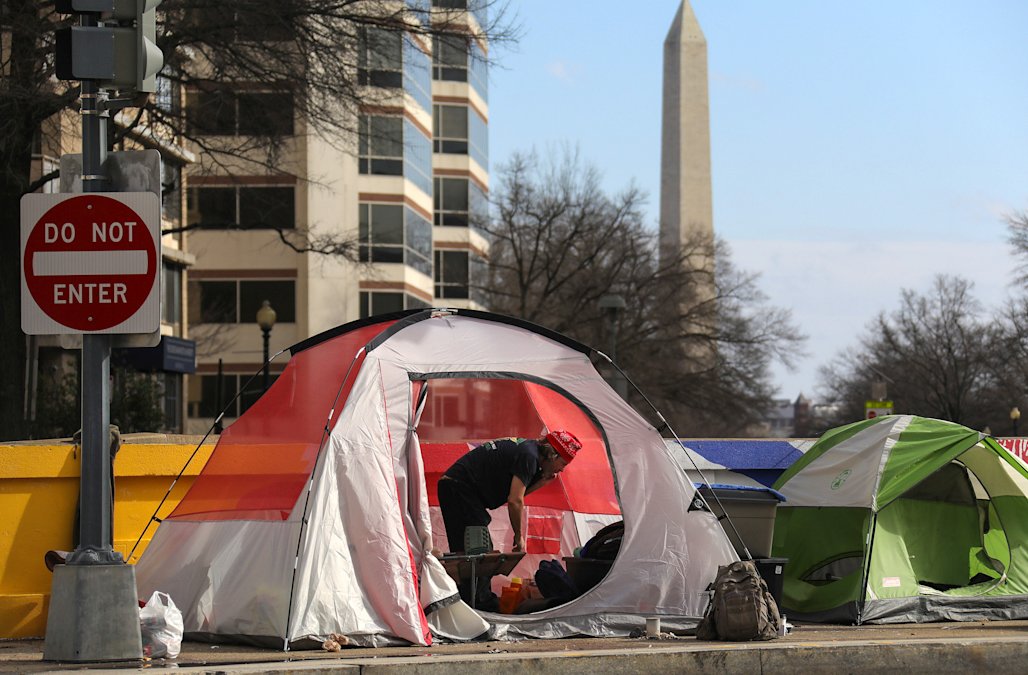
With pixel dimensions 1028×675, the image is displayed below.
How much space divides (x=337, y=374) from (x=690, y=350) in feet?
138

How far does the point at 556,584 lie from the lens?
10359 mm

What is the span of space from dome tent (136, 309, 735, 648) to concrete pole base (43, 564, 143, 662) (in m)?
1.14

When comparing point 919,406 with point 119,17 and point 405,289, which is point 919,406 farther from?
point 119,17

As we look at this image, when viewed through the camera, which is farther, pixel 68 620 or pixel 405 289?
pixel 405 289

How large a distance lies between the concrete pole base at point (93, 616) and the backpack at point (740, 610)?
358 cm

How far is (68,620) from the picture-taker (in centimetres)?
773

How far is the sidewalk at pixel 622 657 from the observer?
7.83 meters

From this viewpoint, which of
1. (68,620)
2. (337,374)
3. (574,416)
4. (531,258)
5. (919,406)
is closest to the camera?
(68,620)

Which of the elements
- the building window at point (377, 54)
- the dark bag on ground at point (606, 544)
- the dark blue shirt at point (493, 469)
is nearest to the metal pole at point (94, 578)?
the dark blue shirt at point (493, 469)

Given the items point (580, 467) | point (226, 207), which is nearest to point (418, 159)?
point (226, 207)

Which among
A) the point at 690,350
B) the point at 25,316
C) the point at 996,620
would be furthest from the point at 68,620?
the point at 690,350

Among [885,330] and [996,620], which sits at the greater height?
[885,330]

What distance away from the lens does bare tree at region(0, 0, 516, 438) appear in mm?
18266

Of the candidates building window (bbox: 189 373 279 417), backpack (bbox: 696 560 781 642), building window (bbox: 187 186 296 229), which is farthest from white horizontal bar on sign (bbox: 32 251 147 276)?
building window (bbox: 189 373 279 417)
